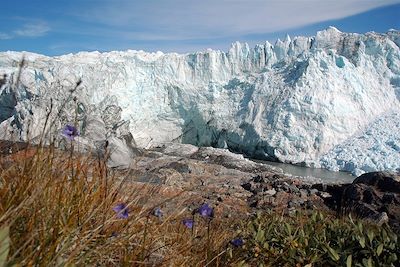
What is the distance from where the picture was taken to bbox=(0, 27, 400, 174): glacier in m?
33.2

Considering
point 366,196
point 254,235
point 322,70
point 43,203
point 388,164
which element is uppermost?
point 322,70

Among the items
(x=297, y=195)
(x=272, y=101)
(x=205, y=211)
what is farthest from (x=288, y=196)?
(x=272, y=101)

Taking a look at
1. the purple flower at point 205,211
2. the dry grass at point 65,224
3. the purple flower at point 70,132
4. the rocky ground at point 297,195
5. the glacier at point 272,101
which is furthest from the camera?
the glacier at point 272,101

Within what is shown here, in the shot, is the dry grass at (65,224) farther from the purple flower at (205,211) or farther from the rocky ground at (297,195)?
the rocky ground at (297,195)

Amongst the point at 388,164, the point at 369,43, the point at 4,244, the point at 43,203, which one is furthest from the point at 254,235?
the point at 369,43

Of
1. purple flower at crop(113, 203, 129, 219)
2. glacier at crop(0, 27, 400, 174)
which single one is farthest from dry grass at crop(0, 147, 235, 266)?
glacier at crop(0, 27, 400, 174)

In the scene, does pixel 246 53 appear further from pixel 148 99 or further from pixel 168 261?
pixel 168 261

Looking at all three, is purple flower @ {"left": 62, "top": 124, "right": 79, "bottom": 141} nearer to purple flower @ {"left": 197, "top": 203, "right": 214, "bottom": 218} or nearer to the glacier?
purple flower @ {"left": 197, "top": 203, "right": 214, "bottom": 218}

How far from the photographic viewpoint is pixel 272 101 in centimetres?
3634

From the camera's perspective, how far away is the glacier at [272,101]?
33.2 metres

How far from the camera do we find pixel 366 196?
1042cm

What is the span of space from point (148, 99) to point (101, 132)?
1064 cm

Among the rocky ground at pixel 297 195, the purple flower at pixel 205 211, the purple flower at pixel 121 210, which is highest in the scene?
the purple flower at pixel 121 210

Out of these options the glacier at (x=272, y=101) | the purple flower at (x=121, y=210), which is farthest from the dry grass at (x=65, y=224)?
the glacier at (x=272, y=101)
